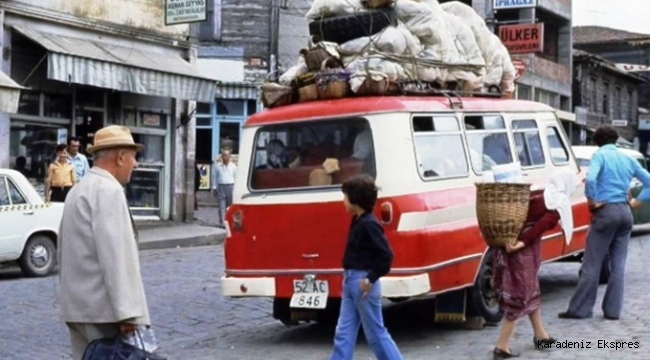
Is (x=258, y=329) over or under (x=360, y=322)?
under

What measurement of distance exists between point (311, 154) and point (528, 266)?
7.73ft

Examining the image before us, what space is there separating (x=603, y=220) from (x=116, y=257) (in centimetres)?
578

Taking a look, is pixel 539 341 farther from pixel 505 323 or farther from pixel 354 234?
pixel 354 234

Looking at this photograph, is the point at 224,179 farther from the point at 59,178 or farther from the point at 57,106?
the point at 59,178

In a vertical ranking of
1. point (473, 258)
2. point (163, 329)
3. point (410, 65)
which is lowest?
point (163, 329)

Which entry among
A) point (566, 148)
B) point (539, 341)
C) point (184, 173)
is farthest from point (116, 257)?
point (184, 173)

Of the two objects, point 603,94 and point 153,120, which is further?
point 603,94

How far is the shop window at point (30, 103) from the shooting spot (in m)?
19.9

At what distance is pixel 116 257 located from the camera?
17.6ft

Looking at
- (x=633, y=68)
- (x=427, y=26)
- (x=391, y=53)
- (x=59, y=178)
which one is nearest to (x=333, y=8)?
(x=427, y=26)

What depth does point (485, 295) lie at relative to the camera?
10023 millimetres

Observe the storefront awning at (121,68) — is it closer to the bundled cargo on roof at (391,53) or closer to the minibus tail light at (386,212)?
the bundled cargo on roof at (391,53)

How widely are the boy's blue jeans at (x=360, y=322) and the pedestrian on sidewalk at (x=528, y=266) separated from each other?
1242mm

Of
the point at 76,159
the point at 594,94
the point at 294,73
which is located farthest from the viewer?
the point at 594,94
